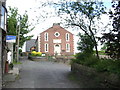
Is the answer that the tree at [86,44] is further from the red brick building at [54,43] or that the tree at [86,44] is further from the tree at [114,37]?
the red brick building at [54,43]

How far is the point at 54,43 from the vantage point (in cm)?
4841

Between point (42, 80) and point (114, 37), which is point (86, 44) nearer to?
point (42, 80)

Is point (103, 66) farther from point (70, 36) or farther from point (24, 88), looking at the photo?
point (70, 36)

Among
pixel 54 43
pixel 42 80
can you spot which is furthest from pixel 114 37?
pixel 54 43

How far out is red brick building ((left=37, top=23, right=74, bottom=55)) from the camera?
48156mm

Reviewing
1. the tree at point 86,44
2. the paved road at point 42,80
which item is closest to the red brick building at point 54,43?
the tree at point 86,44

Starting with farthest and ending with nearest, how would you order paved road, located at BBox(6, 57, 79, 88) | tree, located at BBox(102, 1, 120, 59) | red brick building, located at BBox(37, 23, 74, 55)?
red brick building, located at BBox(37, 23, 74, 55) → paved road, located at BBox(6, 57, 79, 88) → tree, located at BBox(102, 1, 120, 59)

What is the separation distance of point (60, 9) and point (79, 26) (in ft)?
6.02

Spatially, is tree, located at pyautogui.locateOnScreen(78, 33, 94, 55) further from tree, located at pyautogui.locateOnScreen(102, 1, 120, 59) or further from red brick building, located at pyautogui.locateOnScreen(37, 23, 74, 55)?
red brick building, located at pyautogui.locateOnScreen(37, 23, 74, 55)

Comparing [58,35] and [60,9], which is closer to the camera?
[60,9]

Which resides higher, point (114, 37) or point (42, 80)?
point (114, 37)

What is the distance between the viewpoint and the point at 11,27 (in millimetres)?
33781

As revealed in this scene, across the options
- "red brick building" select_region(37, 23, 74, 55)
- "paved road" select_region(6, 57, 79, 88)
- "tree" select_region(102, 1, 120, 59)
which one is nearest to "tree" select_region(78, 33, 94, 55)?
"paved road" select_region(6, 57, 79, 88)

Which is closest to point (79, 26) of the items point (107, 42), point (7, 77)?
point (107, 42)
